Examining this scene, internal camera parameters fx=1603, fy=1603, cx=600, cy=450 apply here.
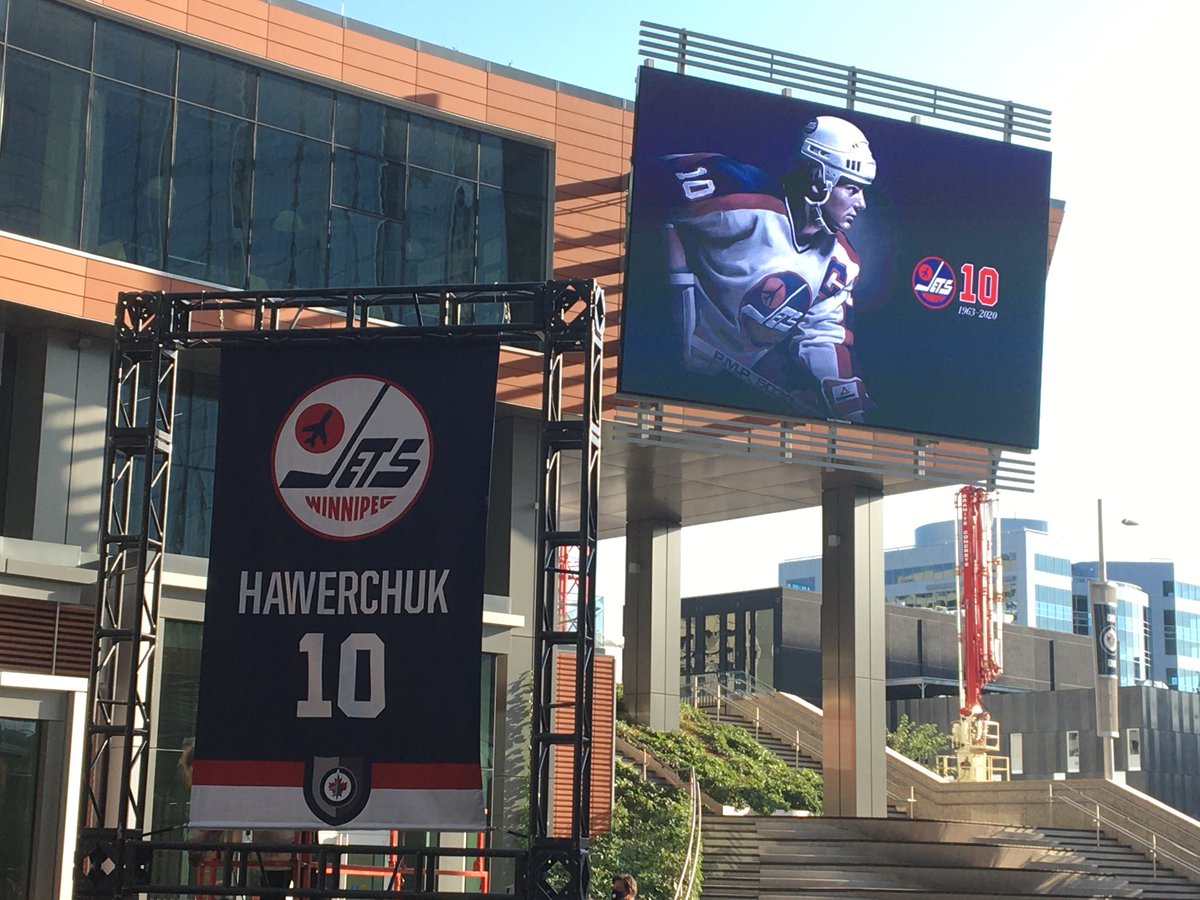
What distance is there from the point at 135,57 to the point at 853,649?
18958 millimetres

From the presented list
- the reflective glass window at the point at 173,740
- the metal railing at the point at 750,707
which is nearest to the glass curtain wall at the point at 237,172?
the reflective glass window at the point at 173,740

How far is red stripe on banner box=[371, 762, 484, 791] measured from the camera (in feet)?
50.4

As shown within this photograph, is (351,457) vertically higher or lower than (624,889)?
higher

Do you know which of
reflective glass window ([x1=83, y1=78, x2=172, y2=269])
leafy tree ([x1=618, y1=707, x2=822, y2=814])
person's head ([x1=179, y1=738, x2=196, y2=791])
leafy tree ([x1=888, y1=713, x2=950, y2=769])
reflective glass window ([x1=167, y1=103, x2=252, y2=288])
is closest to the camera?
person's head ([x1=179, y1=738, x2=196, y2=791])

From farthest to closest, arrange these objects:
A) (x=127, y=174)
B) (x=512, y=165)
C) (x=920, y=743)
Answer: (x=920, y=743) < (x=512, y=165) < (x=127, y=174)

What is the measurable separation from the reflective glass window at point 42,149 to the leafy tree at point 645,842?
44.5 feet

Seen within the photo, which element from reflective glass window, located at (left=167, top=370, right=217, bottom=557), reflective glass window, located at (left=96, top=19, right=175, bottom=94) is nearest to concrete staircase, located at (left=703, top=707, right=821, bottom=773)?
reflective glass window, located at (left=167, top=370, right=217, bottom=557)

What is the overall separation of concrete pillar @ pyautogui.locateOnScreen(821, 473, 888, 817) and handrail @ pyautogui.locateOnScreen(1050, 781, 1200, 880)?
15.5ft

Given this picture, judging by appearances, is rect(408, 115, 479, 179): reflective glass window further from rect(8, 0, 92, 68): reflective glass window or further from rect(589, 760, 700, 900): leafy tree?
rect(589, 760, 700, 900): leafy tree

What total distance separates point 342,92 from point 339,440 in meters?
14.4

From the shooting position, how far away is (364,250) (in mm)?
28812

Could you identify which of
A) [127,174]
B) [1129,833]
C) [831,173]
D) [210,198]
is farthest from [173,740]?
[1129,833]

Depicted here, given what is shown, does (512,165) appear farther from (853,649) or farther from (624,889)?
(624,889)

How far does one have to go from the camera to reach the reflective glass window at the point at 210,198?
27.1 m
